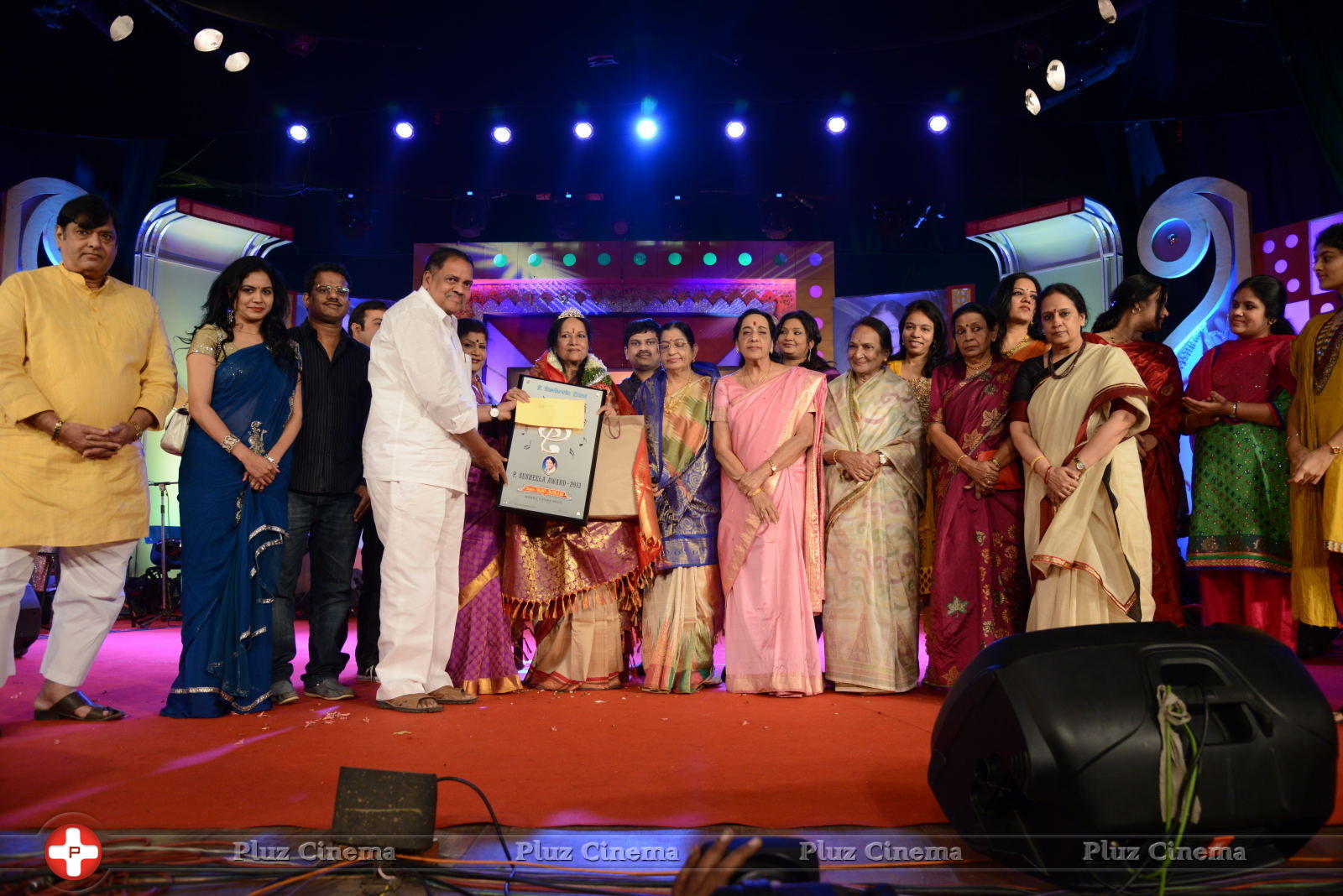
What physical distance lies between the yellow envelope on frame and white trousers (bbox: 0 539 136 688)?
62.1 inches

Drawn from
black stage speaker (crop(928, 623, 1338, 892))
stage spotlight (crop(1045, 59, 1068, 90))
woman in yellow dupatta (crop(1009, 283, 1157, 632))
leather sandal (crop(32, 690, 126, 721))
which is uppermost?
stage spotlight (crop(1045, 59, 1068, 90))

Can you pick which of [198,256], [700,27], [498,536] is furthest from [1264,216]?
[198,256]

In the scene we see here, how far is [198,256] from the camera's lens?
31.0 feet

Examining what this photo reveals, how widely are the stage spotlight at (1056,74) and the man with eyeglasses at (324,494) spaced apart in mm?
5189

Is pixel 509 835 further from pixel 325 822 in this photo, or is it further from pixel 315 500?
pixel 315 500

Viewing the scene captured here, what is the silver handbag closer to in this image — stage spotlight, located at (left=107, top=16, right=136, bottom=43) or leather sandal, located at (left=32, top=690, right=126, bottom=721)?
leather sandal, located at (left=32, top=690, right=126, bottom=721)

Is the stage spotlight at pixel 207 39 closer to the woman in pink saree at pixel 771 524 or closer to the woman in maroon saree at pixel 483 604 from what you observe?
the woman in maroon saree at pixel 483 604

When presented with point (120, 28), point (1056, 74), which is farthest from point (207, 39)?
point (1056, 74)

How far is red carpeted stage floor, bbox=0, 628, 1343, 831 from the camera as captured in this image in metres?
2.18

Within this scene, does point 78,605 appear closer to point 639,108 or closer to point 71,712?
point 71,712

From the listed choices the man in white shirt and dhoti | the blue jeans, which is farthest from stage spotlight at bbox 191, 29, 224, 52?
the blue jeans

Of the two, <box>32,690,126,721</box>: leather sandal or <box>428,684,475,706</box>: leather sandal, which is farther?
<box>428,684,475,706</box>: leather sandal

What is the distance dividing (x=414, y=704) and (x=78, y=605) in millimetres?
1263

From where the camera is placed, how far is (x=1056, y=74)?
659 cm
